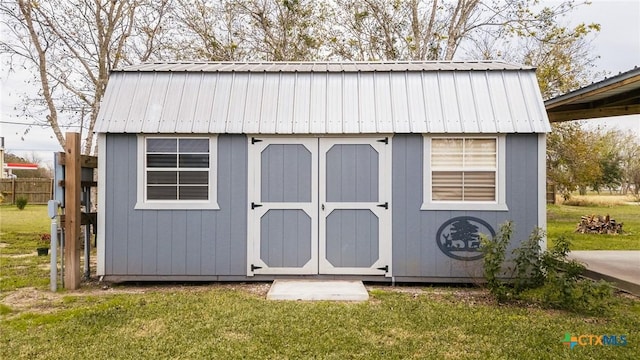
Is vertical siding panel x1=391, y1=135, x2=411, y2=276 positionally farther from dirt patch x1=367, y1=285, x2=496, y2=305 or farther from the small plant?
the small plant

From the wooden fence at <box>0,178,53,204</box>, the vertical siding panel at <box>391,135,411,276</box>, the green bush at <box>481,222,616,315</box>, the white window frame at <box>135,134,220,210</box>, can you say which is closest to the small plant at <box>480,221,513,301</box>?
the green bush at <box>481,222,616,315</box>

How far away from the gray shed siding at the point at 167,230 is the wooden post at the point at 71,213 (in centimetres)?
33

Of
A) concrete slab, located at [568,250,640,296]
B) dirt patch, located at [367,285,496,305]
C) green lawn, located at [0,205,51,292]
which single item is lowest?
dirt patch, located at [367,285,496,305]

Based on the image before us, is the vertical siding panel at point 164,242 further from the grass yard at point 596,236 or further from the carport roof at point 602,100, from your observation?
the carport roof at point 602,100

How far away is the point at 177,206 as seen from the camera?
507cm

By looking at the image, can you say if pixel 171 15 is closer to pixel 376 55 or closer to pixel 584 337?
pixel 376 55

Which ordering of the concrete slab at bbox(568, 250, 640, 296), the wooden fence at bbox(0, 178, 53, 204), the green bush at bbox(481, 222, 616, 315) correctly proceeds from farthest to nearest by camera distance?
the wooden fence at bbox(0, 178, 53, 204) < the concrete slab at bbox(568, 250, 640, 296) < the green bush at bbox(481, 222, 616, 315)

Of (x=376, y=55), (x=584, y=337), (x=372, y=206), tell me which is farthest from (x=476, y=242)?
(x=376, y=55)

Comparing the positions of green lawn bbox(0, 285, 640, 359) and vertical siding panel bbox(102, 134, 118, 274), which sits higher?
vertical siding panel bbox(102, 134, 118, 274)

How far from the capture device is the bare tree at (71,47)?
29.7 feet

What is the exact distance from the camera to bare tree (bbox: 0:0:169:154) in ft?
29.7

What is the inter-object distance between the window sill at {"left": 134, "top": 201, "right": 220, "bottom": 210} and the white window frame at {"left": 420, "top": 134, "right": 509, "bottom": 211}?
2.71 m

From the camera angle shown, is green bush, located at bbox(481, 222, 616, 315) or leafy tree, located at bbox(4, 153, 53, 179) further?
leafy tree, located at bbox(4, 153, 53, 179)

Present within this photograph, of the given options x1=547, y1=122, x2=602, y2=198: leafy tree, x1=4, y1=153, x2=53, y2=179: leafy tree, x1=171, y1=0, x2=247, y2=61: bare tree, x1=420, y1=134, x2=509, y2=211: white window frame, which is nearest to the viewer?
x1=420, y1=134, x2=509, y2=211: white window frame
